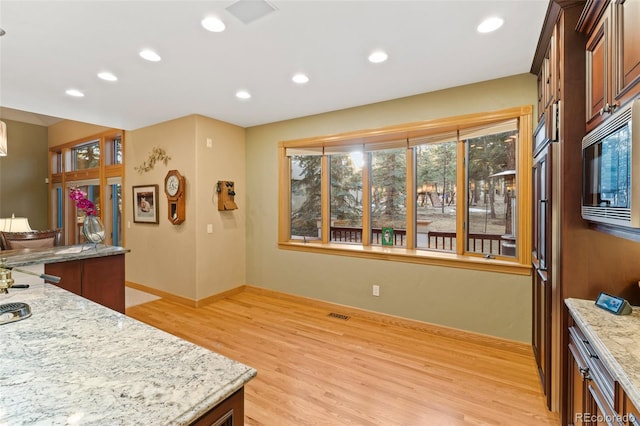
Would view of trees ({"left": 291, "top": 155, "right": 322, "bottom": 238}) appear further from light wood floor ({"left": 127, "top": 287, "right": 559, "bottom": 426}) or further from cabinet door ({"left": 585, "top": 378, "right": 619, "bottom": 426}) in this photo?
cabinet door ({"left": 585, "top": 378, "right": 619, "bottom": 426})

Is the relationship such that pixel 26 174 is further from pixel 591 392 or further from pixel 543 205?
pixel 591 392

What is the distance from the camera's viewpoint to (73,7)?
188 cm

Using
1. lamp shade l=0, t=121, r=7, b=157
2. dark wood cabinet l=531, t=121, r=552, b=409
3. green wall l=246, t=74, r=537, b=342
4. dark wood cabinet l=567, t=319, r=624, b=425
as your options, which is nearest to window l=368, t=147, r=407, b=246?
green wall l=246, t=74, r=537, b=342

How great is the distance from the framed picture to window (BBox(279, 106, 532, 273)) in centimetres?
197

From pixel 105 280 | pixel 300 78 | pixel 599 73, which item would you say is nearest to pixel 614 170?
pixel 599 73

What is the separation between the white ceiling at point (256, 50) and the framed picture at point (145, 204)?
1367mm

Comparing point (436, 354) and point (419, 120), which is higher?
point (419, 120)

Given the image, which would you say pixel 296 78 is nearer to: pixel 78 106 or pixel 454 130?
pixel 454 130

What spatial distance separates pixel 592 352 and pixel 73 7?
135 inches

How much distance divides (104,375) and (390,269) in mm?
3056

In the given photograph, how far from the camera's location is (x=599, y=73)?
1.51 m

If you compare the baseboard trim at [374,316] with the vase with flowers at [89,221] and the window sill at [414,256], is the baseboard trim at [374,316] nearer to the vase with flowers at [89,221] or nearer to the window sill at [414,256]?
the window sill at [414,256]

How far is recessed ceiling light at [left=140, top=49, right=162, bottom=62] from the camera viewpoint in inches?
95.1

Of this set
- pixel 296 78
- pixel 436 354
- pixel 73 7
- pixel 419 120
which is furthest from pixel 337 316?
pixel 73 7
